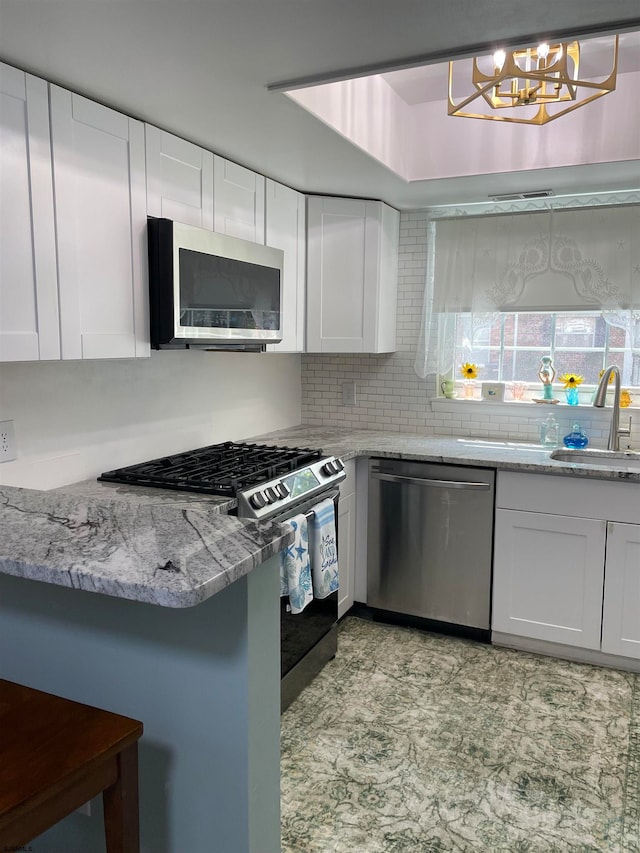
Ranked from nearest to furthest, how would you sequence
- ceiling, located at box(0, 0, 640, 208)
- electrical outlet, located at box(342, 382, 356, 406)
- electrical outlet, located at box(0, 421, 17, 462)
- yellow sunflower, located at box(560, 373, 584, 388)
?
ceiling, located at box(0, 0, 640, 208) < electrical outlet, located at box(0, 421, 17, 462) < yellow sunflower, located at box(560, 373, 584, 388) < electrical outlet, located at box(342, 382, 356, 406)

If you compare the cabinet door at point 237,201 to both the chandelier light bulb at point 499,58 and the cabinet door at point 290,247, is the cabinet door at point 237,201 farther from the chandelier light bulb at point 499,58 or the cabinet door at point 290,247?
the chandelier light bulb at point 499,58

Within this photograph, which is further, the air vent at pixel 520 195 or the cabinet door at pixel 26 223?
the air vent at pixel 520 195

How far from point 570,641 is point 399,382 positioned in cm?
172

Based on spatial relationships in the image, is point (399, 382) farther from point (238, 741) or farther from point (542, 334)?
point (238, 741)

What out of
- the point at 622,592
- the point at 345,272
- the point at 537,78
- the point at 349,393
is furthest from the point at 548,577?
the point at 537,78

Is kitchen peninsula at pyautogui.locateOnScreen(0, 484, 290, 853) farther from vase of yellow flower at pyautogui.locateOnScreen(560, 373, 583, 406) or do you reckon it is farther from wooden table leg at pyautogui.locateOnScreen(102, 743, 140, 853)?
vase of yellow flower at pyautogui.locateOnScreen(560, 373, 583, 406)

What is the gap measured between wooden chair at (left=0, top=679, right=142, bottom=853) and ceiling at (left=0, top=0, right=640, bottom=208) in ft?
4.95

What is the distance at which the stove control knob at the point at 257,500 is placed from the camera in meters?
2.31

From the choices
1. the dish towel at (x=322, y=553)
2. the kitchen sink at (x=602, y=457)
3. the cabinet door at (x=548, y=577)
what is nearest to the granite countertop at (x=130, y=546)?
the dish towel at (x=322, y=553)

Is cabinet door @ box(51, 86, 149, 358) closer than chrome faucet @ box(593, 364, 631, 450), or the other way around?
cabinet door @ box(51, 86, 149, 358)

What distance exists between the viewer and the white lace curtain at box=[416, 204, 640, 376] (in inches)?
131

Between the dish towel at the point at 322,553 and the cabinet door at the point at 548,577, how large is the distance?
2.86 feet

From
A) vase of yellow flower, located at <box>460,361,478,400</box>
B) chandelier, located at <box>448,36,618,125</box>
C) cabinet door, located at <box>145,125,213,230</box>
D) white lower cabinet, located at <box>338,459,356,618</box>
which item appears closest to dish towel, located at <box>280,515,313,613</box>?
white lower cabinet, located at <box>338,459,356,618</box>

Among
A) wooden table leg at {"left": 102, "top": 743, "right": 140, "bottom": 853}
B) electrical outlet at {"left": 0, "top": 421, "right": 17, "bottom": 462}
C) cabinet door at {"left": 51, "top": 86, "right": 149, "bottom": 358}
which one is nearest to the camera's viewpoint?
wooden table leg at {"left": 102, "top": 743, "right": 140, "bottom": 853}
